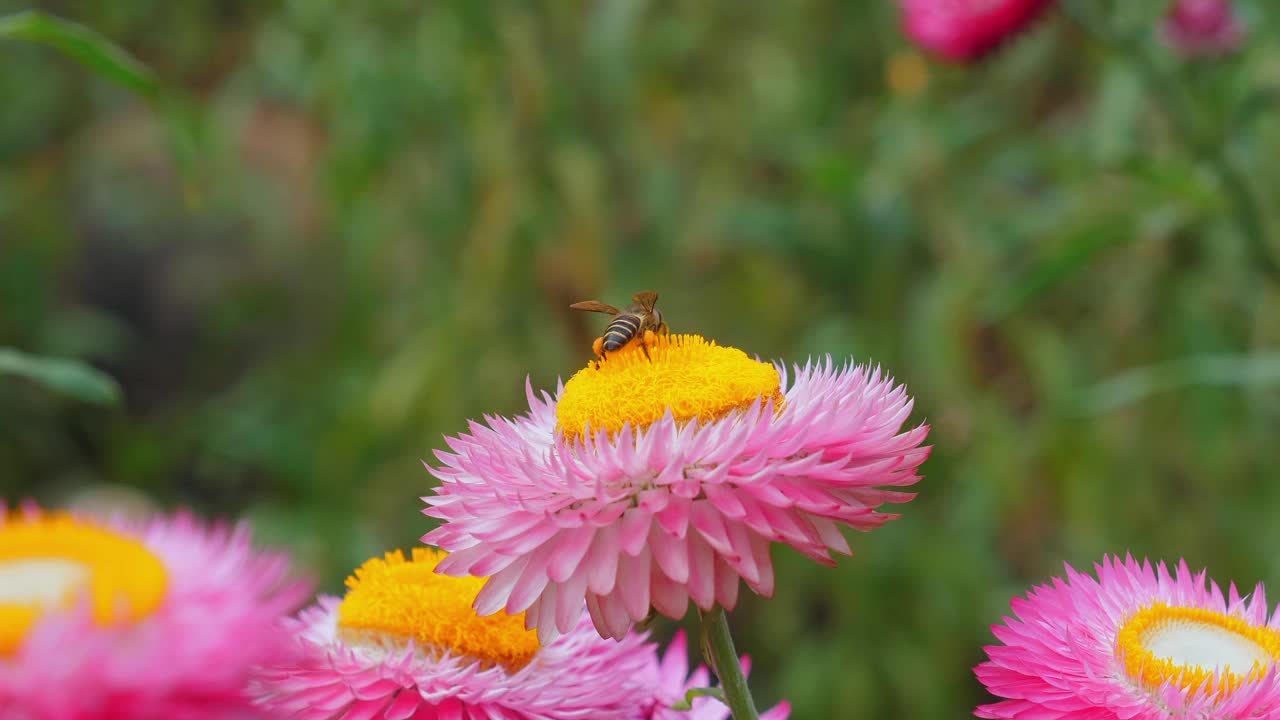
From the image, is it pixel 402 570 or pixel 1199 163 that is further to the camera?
pixel 1199 163

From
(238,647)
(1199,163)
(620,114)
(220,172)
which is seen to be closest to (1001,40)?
(1199,163)

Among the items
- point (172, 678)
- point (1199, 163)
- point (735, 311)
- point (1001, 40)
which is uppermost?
point (735, 311)

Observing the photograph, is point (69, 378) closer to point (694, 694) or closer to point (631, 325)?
point (631, 325)

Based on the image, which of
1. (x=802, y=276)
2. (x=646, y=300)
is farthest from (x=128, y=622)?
(x=802, y=276)

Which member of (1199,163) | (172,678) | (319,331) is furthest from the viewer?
(319,331)

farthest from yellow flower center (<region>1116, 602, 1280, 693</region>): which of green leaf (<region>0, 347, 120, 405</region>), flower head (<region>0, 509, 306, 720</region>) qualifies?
green leaf (<region>0, 347, 120, 405</region>)

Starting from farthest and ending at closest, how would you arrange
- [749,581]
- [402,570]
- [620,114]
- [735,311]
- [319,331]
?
[319,331] → [735,311] → [620,114] → [402,570] → [749,581]

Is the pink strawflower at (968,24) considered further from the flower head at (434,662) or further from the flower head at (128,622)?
the flower head at (128,622)

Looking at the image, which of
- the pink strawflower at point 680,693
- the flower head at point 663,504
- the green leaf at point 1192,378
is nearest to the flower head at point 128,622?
the flower head at point 663,504

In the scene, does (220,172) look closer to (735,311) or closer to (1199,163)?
(735,311)
